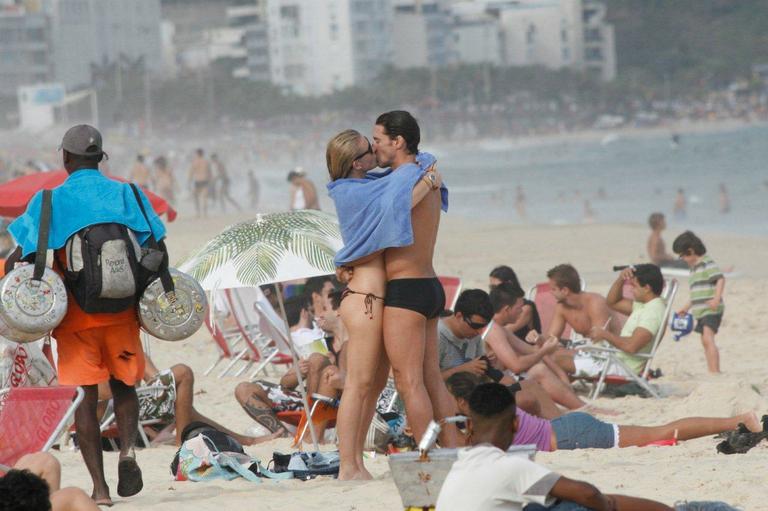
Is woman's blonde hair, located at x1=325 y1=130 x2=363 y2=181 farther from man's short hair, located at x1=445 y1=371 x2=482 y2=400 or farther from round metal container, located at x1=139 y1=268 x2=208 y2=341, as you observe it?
man's short hair, located at x1=445 y1=371 x2=482 y2=400

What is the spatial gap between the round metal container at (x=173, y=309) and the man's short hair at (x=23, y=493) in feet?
4.88

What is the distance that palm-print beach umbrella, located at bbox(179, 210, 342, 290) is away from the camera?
17.0 feet

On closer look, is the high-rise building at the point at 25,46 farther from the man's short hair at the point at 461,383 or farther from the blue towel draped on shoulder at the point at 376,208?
the blue towel draped on shoulder at the point at 376,208

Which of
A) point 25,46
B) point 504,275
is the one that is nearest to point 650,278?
point 504,275

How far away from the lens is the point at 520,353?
271 inches

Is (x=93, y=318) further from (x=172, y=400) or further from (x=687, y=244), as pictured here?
(x=687, y=244)

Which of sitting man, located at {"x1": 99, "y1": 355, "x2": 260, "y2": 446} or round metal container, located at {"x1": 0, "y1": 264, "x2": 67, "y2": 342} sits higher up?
round metal container, located at {"x1": 0, "y1": 264, "x2": 67, "y2": 342}

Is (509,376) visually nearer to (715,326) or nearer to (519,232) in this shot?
(715,326)

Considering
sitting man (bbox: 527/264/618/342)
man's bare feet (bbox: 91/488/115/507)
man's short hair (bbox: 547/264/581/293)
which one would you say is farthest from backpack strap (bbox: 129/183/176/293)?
sitting man (bbox: 527/264/618/342)

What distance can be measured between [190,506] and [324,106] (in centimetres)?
10277

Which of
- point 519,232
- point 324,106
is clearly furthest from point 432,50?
point 519,232

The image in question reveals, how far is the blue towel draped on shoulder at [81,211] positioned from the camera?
426 centimetres

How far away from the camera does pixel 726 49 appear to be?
119 metres

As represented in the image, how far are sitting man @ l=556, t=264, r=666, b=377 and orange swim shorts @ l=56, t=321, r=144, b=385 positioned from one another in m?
3.37
